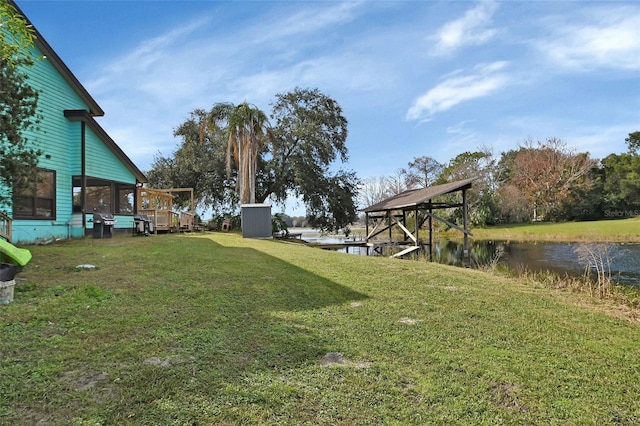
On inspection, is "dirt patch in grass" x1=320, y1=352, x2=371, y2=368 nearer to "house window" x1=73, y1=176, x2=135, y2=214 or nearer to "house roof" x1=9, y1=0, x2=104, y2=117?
"house window" x1=73, y1=176, x2=135, y2=214

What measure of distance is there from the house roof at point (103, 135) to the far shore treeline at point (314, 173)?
218 inches

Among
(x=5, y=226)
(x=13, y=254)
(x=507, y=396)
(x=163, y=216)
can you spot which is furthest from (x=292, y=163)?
(x=507, y=396)

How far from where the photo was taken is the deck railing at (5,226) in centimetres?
929

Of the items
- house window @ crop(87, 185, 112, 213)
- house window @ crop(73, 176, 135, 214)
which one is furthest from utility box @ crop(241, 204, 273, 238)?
house window @ crop(87, 185, 112, 213)

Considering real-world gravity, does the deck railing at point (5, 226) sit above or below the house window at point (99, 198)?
below

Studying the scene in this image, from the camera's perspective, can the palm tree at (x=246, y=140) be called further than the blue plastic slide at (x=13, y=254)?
Yes

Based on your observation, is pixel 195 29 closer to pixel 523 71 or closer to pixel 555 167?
pixel 523 71

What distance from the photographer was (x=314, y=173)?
2577cm

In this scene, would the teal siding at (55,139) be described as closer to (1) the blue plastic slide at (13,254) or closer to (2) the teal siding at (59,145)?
(2) the teal siding at (59,145)

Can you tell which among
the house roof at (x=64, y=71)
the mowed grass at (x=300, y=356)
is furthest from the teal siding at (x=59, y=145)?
the mowed grass at (x=300, y=356)

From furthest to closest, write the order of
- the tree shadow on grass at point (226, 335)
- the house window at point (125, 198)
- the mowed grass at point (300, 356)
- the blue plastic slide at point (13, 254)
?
the house window at point (125, 198), the blue plastic slide at point (13, 254), the tree shadow on grass at point (226, 335), the mowed grass at point (300, 356)

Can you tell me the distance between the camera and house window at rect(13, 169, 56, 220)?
10938 millimetres

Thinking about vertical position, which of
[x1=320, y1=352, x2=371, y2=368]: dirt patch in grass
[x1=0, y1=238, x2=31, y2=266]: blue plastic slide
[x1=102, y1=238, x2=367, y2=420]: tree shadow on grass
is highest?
[x1=0, y1=238, x2=31, y2=266]: blue plastic slide

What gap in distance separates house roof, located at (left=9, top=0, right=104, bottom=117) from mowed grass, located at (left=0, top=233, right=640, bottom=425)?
30.8ft
